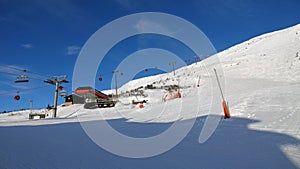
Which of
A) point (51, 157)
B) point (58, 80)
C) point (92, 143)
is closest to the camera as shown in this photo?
point (51, 157)

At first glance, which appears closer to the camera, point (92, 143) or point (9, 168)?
point (9, 168)

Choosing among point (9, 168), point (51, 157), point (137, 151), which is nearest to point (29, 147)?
point (51, 157)

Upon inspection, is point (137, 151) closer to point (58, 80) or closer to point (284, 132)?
point (284, 132)

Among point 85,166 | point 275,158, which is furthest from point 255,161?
point 85,166

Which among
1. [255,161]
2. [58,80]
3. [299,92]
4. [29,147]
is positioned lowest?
→ [255,161]

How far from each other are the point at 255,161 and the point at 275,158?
1.47ft

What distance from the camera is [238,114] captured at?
830cm

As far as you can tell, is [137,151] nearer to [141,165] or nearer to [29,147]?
[141,165]

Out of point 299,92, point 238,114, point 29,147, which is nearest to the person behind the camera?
point 29,147

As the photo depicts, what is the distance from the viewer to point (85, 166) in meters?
3.42

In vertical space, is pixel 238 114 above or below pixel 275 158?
above

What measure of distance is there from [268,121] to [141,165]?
5051mm

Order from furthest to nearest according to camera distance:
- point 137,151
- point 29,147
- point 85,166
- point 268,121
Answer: point 268,121, point 137,151, point 29,147, point 85,166

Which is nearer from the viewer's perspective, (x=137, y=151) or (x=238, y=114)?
(x=137, y=151)
